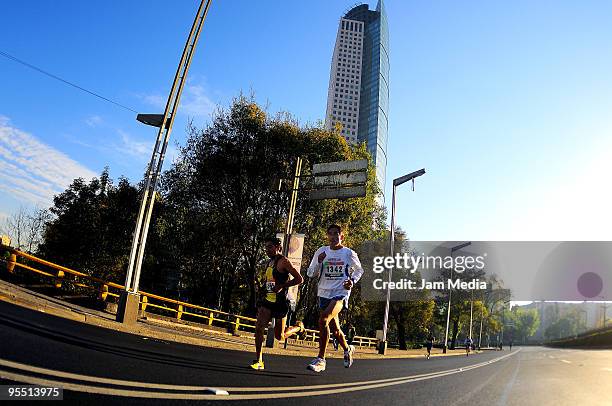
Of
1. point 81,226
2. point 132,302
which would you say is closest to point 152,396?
point 132,302

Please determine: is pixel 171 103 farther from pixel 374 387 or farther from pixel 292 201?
pixel 374 387

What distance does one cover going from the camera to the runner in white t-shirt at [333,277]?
6066mm

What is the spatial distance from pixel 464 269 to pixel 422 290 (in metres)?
20.2

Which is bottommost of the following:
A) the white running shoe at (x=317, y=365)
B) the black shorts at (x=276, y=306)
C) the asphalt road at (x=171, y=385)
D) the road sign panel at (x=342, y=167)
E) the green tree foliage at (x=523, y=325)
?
the green tree foliage at (x=523, y=325)

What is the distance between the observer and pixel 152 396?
295cm

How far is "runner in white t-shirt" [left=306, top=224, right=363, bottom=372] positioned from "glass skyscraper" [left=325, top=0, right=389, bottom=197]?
135309mm

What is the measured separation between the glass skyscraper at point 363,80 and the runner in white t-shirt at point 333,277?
135309mm

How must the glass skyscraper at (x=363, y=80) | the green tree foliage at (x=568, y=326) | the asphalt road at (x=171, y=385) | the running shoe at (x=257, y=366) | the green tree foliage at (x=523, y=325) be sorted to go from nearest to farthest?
the asphalt road at (x=171, y=385)
the running shoe at (x=257, y=366)
the green tree foliage at (x=523, y=325)
the green tree foliage at (x=568, y=326)
the glass skyscraper at (x=363, y=80)

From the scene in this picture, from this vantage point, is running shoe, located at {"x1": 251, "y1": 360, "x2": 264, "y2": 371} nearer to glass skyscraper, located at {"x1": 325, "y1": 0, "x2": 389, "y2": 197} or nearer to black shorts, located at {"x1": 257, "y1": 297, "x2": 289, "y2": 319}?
black shorts, located at {"x1": 257, "y1": 297, "x2": 289, "y2": 319}

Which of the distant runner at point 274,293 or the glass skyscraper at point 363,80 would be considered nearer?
the distant runner at point 274,293

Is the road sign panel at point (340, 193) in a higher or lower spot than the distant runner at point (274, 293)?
higher

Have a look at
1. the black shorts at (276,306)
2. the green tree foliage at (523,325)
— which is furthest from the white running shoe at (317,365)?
the green tree foliage at (523,325)

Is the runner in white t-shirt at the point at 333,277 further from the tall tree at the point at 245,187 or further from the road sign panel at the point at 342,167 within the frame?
the tall tree at the point at 245,187

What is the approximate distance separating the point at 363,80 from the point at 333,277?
169 meters
